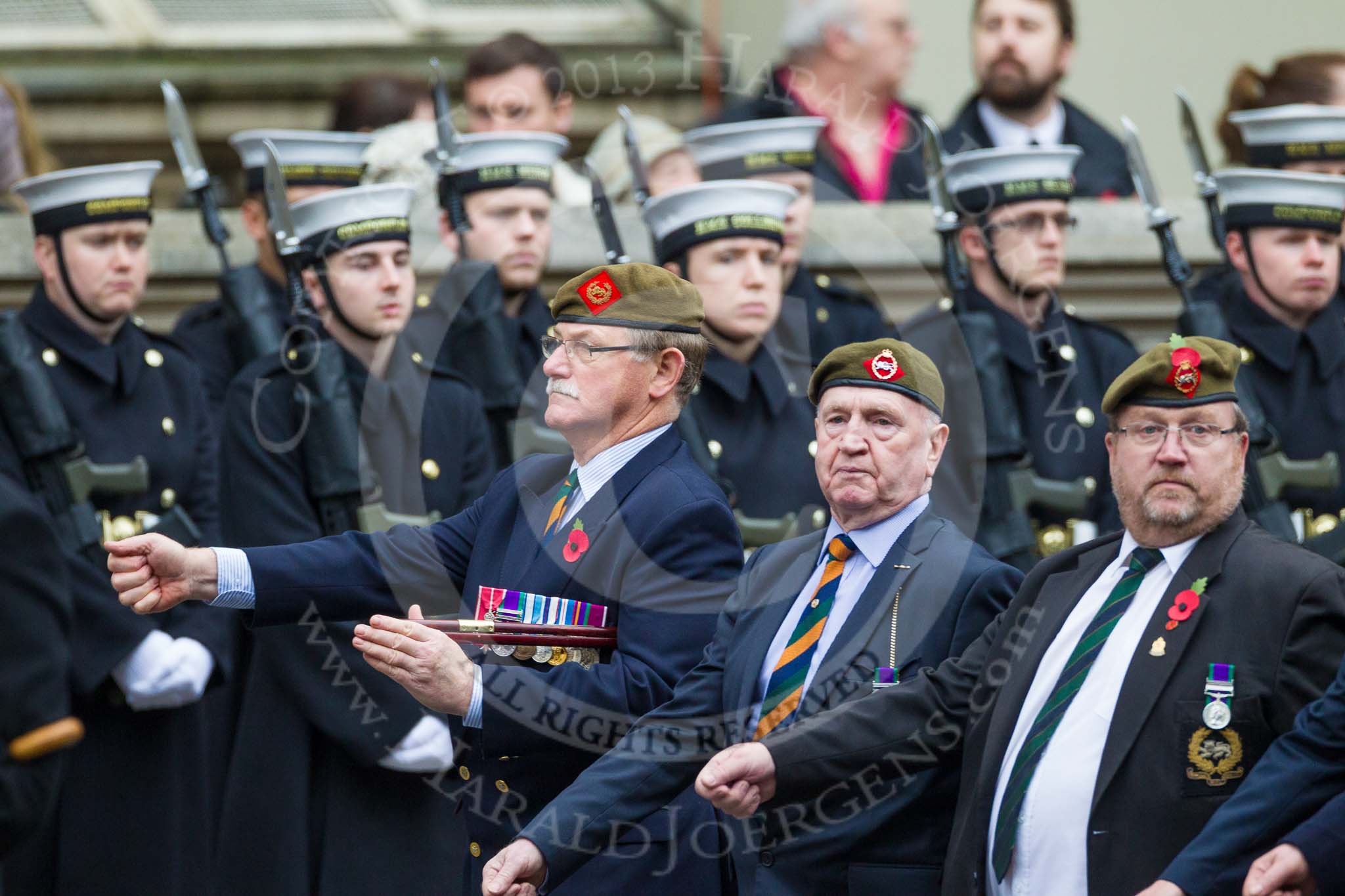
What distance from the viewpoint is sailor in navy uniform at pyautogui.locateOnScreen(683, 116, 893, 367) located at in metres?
7.46

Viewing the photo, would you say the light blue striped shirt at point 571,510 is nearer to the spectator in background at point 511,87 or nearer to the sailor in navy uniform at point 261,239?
the sailor in navy uniform at point 261,239

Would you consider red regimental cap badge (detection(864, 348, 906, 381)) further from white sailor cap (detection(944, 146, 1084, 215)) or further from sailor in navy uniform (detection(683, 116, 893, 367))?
white sailor cap (detection(944, 146, 1084, 215))

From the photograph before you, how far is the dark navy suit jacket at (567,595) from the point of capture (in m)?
4.74

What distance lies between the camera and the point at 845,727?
190 inches

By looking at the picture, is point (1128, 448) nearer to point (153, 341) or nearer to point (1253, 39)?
point (153, 341)

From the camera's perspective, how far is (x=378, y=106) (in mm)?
8445

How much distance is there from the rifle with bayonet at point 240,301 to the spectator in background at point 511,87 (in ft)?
3.24

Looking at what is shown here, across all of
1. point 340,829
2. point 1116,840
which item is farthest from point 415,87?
point 1116,840

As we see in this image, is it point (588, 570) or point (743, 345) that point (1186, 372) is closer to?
point (588, 570)

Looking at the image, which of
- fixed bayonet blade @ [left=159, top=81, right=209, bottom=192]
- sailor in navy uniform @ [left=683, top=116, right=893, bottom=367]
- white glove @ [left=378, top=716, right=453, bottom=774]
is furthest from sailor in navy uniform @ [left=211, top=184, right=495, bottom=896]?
sailor in navy uniform @ [left=683, top=116, right=893, bottom=367]

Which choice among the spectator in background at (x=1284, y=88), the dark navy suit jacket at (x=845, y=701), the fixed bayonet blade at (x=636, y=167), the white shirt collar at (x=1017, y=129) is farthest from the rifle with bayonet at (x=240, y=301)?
the spectator in background at (x=1284, y=88)

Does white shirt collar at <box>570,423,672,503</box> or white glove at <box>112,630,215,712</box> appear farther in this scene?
white glove at <box>112,630,215,712</box>

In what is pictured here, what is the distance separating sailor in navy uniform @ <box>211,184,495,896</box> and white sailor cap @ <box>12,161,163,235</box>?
0.68 m

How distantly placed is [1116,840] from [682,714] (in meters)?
0.94
